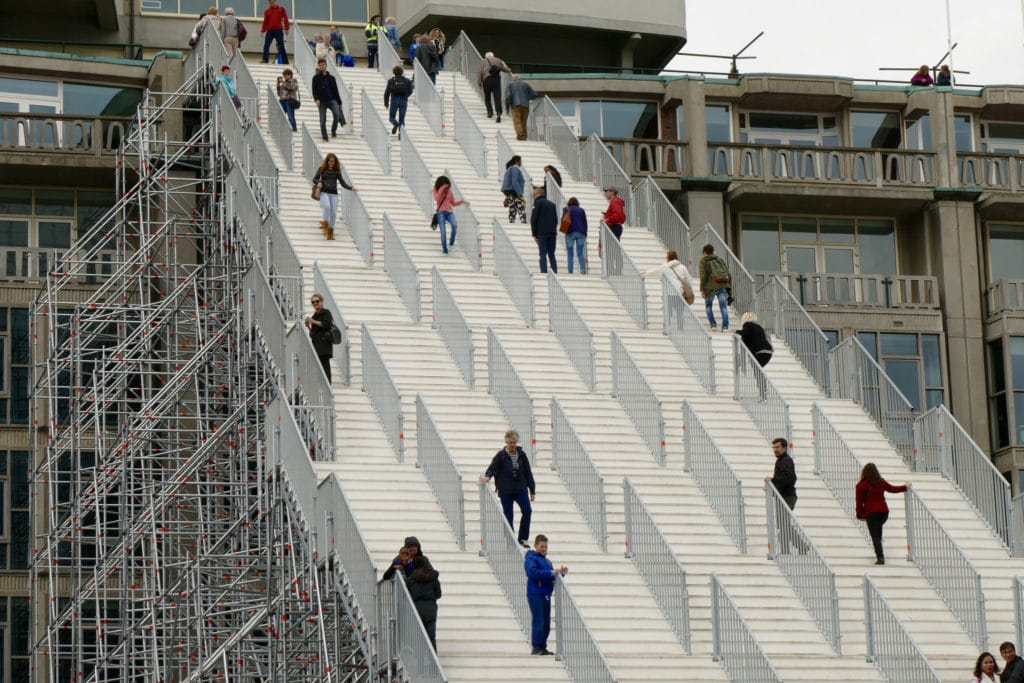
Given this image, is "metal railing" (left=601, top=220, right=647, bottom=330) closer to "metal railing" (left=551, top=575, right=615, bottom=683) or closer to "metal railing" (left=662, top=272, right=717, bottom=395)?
"metal railing" (left=662, top=272, right=717, bottom=395)

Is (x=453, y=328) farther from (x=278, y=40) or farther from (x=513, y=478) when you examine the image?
(x=278, y=40)

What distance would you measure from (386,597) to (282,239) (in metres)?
10.0

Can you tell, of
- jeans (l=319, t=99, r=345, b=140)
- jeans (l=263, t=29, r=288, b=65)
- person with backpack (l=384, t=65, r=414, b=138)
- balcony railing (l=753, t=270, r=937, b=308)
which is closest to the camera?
jeans (l=319, t=99, r=345, b=140)

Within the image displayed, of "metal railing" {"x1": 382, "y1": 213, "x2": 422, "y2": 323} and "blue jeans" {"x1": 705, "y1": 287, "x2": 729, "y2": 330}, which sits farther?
"blue jeans" {"x1": 705, "y1": 287, "x2": 729, "y2": 330}

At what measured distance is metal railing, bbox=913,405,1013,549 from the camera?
2802cm

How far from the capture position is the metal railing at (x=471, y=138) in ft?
120

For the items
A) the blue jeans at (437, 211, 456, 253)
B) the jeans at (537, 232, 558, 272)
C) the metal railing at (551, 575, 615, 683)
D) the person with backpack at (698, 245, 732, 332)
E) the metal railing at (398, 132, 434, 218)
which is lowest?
the metal railing at (551, 575, 615, 683)

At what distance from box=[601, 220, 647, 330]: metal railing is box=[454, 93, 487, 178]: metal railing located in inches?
149

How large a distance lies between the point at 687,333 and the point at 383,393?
5395 millimetres

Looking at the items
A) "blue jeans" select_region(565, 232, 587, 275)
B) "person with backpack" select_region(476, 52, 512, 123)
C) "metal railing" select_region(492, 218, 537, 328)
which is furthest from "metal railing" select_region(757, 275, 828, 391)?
"person with backpack" select_region(476, 52, 512, 123)

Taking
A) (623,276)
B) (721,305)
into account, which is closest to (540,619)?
(721,305)

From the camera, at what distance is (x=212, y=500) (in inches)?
1406

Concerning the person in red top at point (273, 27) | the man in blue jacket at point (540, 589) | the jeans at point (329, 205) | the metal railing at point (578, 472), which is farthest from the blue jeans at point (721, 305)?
the person in red top at point (273, 27)

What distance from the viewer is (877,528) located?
25.7 m
